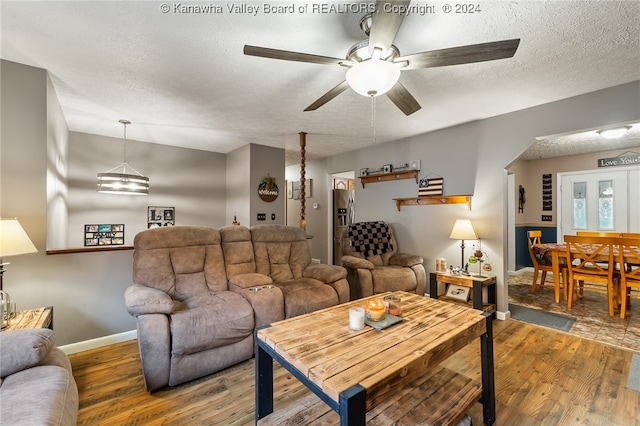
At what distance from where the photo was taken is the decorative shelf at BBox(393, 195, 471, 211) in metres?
3.68

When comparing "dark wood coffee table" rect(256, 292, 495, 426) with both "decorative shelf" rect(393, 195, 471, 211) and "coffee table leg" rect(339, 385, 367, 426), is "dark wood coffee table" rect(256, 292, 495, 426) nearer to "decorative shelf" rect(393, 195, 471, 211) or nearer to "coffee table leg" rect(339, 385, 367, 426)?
"coffee table leg" rect(339, 385, 367, 426)

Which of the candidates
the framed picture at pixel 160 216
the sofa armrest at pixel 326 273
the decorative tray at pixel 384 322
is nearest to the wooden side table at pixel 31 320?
the decorative tray at pixel 384 322

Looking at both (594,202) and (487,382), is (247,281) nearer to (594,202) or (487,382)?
(487,382)

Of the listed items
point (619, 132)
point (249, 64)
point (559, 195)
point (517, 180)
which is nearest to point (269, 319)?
point (249, 64)

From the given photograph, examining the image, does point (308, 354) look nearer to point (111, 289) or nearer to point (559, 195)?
point (111, 289)

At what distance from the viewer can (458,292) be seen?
3.54 metres

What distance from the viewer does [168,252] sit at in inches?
102

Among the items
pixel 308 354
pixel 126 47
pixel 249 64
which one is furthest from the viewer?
pixel 249 64

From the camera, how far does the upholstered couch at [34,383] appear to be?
1.05 m

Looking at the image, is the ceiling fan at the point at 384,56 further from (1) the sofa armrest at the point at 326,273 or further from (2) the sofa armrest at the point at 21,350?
(1) the sofa armrest at the point at 326,273

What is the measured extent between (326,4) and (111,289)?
298 centimetres

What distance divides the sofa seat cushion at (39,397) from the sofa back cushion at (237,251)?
1.57 m

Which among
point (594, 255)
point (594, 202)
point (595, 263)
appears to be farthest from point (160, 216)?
point (594, 202)

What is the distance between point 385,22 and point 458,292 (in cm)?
326
